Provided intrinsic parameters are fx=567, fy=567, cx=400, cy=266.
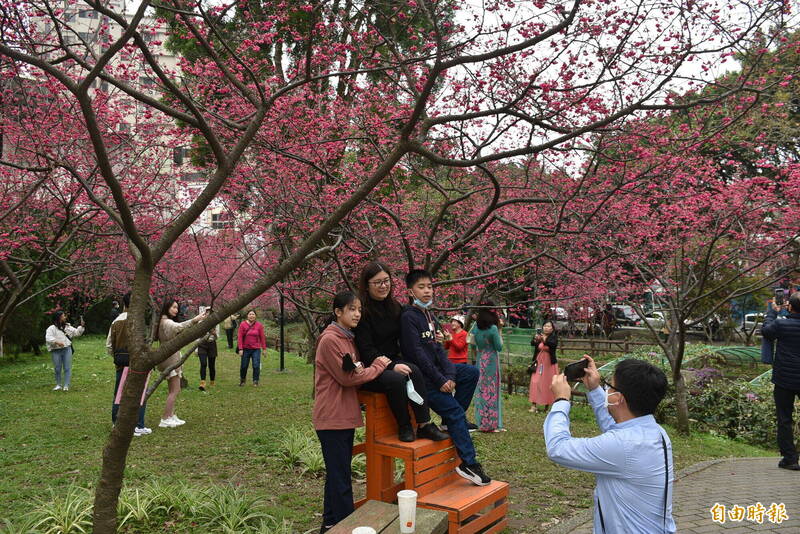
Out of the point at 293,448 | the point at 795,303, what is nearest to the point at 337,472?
the point at 293,448

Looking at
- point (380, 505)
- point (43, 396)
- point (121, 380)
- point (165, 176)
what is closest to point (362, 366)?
point (380, 505)

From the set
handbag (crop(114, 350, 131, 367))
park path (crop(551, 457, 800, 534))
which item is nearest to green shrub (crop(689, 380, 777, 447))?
park path (crop(551, 457, 800, 534))

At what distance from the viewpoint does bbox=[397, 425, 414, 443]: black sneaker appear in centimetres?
416

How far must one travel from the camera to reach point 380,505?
3.65 metres

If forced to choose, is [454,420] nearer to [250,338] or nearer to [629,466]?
[629,466]

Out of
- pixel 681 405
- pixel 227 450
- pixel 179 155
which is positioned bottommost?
pixel 227 450

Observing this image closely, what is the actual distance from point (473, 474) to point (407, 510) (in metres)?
1.41

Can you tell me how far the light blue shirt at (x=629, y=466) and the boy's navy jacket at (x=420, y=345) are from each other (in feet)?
5.93

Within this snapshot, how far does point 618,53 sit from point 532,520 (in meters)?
4.07

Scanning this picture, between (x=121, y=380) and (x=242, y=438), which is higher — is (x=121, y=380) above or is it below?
above

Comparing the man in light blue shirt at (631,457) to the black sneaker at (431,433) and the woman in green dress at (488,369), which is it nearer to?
the black sneaker at (431,433)

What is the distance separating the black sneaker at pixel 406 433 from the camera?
4.16 metres

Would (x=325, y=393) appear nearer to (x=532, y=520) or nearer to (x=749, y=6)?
(x=532, y=520)

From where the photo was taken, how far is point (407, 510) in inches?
122
